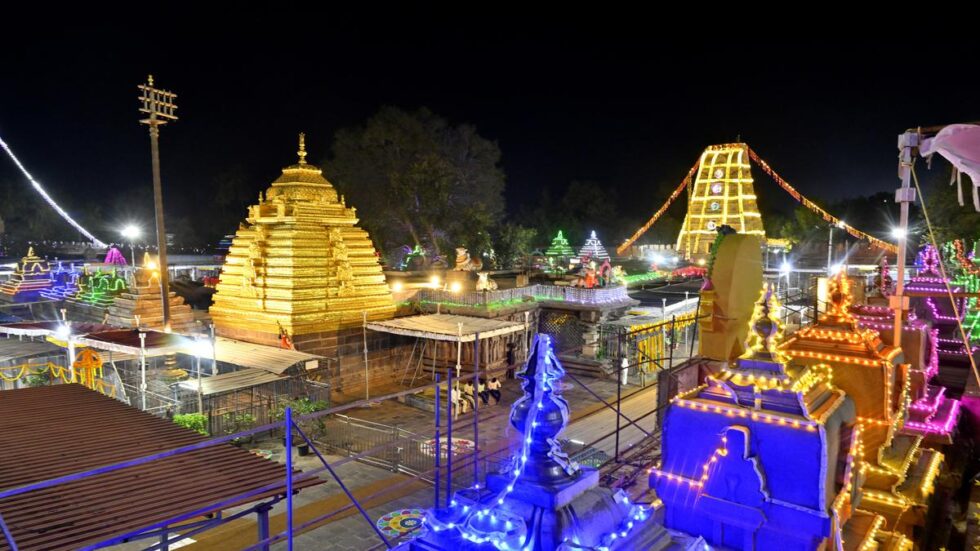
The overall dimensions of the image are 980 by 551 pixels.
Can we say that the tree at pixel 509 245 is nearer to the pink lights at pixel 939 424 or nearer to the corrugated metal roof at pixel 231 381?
the corrugated metal roof at pixel 231 381

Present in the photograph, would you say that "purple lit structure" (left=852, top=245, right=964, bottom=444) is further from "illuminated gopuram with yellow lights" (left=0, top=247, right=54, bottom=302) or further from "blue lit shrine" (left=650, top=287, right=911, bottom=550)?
"illuminated gopuram with yellow lights" (left=0, top=247, right=54, bottom=302)

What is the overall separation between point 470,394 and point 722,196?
3852cm

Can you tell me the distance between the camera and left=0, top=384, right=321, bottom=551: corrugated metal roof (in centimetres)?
366

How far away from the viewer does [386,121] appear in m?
35.9

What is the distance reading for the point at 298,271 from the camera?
61.6 ft

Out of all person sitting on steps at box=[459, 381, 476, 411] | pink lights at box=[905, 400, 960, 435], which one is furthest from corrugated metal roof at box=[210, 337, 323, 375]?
pink lights at box=[905, 400, 960, 435]

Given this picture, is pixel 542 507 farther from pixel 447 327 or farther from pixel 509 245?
pixel 509 245

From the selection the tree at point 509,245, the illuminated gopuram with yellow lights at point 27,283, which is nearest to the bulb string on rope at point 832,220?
the tree at point 509,245

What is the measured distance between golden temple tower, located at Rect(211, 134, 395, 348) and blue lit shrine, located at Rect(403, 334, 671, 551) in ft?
53.9

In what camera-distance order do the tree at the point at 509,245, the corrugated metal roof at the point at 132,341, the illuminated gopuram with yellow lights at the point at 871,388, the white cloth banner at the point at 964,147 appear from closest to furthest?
the white cloth banner at the point at 964,147 → the illuminated gopuram with yellow lights at the point at 871,388 → the corrugated metal roof at the point at 132,341 → the tree at the point at 509,245

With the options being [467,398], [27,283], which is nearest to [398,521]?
[467,398]

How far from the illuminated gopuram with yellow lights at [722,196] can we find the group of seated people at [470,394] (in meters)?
35.5

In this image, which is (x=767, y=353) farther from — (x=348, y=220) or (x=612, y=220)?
(x=612, y=220)

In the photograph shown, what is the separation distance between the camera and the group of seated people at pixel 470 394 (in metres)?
16.2
